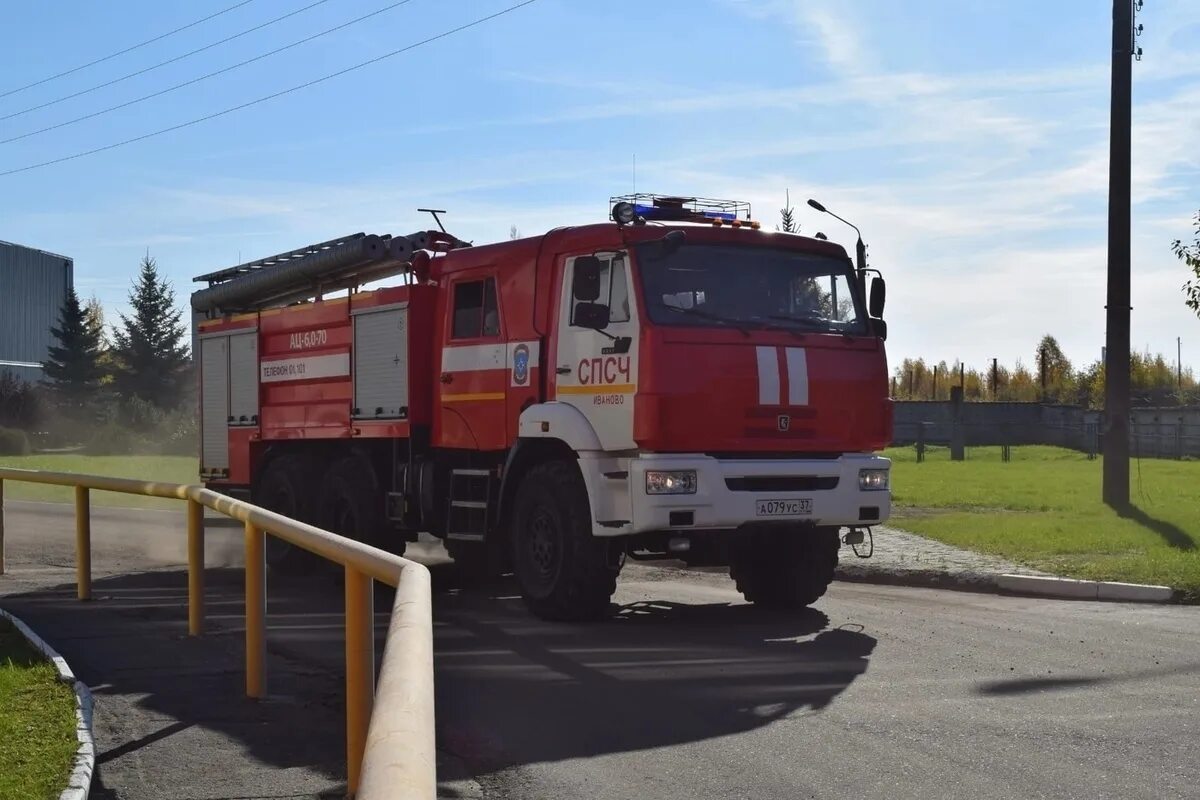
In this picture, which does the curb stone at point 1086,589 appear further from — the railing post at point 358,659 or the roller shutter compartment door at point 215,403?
the railing post at point 358,659

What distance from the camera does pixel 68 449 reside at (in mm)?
59250

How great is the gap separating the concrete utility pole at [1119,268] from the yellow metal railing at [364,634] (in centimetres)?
1251

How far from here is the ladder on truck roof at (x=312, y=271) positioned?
13742 millimetres

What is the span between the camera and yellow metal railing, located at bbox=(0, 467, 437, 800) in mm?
2297

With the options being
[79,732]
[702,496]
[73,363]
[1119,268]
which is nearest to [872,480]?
[702,496]

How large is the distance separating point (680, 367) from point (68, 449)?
175 ft

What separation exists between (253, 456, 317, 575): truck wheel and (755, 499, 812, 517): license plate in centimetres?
529

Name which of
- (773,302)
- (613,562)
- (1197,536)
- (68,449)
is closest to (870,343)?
(773,302)

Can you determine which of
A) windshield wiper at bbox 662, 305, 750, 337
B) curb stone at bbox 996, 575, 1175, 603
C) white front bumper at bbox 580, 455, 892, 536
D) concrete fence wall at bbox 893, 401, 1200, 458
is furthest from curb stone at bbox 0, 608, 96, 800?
concrete fence wall at bbox 893, 401, 1200, 458

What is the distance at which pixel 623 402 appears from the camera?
10.6 meters

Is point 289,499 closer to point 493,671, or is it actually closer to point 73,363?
point 493,671

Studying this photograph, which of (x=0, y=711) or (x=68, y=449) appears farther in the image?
(x=68, y=449)

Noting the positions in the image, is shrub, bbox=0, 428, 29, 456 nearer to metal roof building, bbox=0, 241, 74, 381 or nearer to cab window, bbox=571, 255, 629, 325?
metal roof building, bbox=0, 241, 74, 381

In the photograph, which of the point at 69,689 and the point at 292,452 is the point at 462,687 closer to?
the point at 69,689
